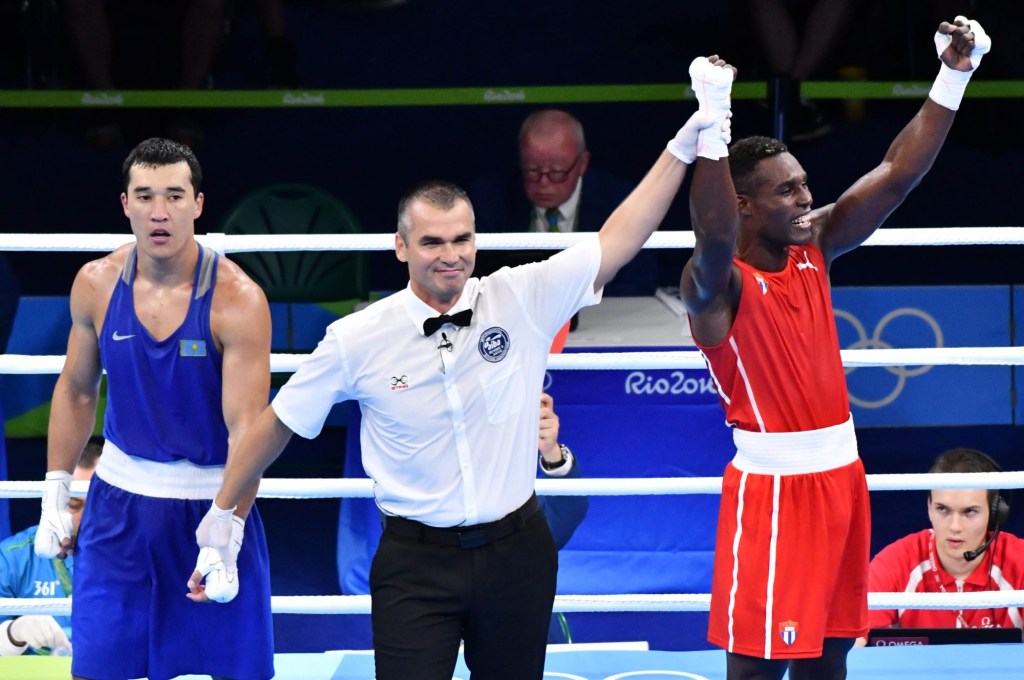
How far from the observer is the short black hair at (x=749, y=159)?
2840 mm

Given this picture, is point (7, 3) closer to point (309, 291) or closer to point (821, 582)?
point (309, 291)

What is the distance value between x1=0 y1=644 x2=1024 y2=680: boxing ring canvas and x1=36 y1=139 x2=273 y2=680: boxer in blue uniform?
53 cm

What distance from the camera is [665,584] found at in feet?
15.8

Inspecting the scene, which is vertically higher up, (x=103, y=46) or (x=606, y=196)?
(x=103, y=46)

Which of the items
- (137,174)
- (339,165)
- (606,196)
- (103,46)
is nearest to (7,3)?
(103,46)

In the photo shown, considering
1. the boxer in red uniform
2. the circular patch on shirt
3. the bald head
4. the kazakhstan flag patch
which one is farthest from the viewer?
the bald head

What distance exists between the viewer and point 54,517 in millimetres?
3008

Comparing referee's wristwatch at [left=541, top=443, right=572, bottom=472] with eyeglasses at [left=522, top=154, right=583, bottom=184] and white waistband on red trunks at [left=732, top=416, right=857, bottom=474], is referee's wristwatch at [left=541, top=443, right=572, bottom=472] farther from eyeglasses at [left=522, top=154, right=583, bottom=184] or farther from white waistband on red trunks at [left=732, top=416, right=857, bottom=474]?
eyeglasses at [left=522, top=154, right=583, bottom=184]

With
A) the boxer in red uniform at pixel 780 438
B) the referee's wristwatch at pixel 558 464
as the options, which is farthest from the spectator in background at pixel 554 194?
the boxer in red uniform at pixel 780 438

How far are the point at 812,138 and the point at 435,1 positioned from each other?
1830mm

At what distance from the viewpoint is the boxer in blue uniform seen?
114 inches

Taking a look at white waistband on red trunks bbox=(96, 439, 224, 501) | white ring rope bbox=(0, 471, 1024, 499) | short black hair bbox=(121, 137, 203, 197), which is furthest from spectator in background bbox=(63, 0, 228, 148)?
white waistband on red trunks bbox=(96, 439, 224, 501)

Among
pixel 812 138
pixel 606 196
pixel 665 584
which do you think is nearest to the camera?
pixel 665 584

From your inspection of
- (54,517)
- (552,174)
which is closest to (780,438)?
(54,517)
